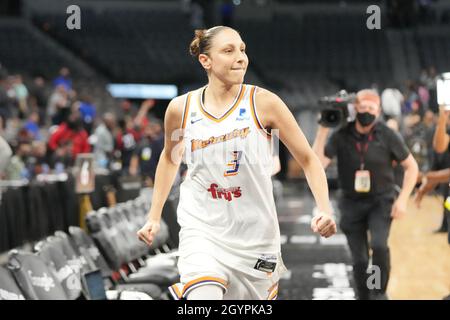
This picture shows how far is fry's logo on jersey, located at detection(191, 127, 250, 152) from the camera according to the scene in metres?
4.00

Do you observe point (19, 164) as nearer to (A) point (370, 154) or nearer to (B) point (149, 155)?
(B) point (149, 155)

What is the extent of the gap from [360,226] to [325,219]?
2978 millimetres

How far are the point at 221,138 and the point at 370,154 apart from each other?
110 inches

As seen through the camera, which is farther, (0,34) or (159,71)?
(0,34)

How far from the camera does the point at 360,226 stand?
6688mm

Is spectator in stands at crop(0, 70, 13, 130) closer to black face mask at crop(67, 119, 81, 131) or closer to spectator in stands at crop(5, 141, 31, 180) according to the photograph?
black face mask at crop(67, 119, 81, 131)

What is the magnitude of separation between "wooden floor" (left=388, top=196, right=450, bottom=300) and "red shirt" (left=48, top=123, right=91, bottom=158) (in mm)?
4854

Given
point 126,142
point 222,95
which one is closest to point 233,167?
point 222,95

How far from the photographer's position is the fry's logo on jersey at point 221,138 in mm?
3998

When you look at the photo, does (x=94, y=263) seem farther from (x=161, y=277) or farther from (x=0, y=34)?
(x=0, y=34)

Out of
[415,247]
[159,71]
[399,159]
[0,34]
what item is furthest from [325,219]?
[0,34]

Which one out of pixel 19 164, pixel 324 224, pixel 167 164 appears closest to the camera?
pixel 324 224

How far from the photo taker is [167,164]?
439cm

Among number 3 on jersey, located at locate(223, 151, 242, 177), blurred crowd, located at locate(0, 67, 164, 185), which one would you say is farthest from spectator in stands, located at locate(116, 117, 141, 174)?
number 3 on jersey, located at locate(223, 151, 242, 177)
